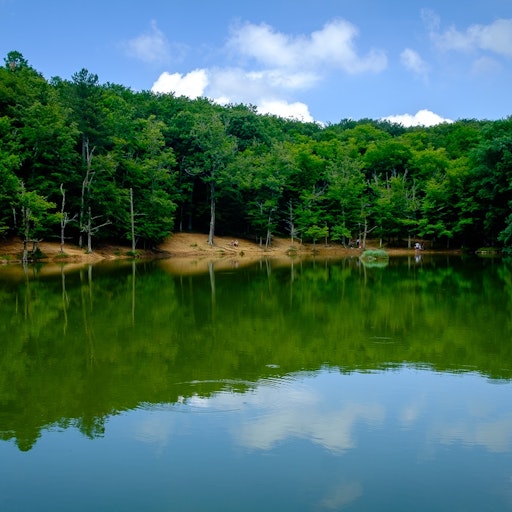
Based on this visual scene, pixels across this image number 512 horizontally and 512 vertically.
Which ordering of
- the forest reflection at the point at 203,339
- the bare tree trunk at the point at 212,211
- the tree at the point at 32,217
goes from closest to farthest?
the forest reflection at the point at 203,339, the tree at the point at 32,217, the bare tree trunk at the point at 212,211

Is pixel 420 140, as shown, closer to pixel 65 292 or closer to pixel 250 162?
pixel 250 162

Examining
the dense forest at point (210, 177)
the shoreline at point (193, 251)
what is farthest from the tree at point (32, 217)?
the shoreline at point (193, 251)

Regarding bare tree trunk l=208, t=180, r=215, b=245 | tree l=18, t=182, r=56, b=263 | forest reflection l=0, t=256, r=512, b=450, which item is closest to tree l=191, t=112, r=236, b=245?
bare tree trunk l=208, t=180, r=215, b=245

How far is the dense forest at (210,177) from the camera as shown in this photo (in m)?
40.1

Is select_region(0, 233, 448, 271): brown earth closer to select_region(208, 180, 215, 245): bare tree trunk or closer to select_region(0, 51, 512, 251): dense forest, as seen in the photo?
select_region(208, 180, 215, 245): bare tree trunk

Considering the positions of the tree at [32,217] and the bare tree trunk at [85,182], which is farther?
the bare tree trunk at [85,182]

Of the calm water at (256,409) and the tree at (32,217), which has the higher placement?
the tree at (32,217)

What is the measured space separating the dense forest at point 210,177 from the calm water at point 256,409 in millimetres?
25576

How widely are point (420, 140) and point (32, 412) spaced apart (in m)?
71.1

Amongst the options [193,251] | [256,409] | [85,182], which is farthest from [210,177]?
[256,409]

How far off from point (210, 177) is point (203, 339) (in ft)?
136

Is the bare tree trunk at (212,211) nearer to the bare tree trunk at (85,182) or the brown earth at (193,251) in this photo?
the brown earth at (193,251)

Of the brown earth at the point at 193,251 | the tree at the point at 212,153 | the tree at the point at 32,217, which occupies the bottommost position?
the brown earth at the point at 193,251

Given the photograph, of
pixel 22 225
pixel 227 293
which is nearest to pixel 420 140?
pixel 22 225
